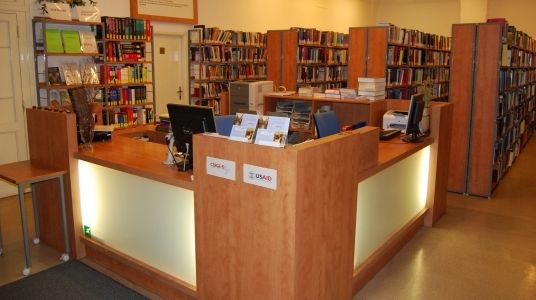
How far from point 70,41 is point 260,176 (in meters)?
4.50

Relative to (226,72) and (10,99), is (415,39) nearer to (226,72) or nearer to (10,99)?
(226,72)

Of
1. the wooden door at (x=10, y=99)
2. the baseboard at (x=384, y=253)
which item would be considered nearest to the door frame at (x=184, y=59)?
the wooden door at (x=10, y=99)

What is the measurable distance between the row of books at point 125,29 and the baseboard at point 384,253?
4.67 meters

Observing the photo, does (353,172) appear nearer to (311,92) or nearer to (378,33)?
(311,92)

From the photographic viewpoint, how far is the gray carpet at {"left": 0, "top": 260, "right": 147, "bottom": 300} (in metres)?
3.18

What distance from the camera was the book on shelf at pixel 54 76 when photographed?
Result: 5664 millimetres

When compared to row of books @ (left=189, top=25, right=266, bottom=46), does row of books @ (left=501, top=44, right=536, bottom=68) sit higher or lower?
lower

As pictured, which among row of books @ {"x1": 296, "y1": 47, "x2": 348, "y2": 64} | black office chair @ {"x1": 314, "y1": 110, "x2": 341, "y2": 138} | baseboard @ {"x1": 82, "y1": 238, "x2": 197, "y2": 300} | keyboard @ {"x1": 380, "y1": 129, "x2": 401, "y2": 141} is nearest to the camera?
baseboard @ {"x1": 82, "y1": 238, "x2": 197, "y2": 300}

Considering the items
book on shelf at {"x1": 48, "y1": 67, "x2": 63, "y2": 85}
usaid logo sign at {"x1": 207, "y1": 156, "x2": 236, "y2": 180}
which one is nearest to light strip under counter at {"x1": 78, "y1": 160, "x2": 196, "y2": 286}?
usaid logo sign at {"x1": 207, "y1": 156, "x2": 236, "y2": 180}

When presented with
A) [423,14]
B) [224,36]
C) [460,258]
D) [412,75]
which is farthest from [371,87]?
[423,14]

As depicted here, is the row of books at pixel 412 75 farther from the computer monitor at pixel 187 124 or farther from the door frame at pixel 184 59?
the computer monitor at pixel 187 124

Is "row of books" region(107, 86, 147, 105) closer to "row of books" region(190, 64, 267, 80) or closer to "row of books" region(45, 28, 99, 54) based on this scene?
"row of books" region(45, 28, 99, 54)

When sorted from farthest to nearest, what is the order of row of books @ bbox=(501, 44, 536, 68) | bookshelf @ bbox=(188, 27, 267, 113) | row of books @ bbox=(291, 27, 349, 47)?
1. row of books @ bbox=(291, 27, 349, 47)
2. bookshelf @ bbox=(188, 27, 267, 113)
3. row of books @ bbox=(501, 44, 536, 68)

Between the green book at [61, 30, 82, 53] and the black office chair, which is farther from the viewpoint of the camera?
the green book at [61, 30, 82, 53]
